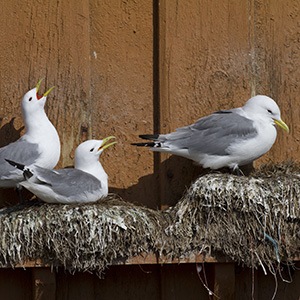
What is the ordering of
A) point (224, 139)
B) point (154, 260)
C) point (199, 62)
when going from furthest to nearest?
point (199, 62)
point (224, 139)
point (154, 260)

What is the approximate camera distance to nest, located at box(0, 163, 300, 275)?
3.59 metres

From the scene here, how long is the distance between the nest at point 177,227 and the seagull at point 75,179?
0.23 feet

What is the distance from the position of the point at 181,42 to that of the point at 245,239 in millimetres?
1302

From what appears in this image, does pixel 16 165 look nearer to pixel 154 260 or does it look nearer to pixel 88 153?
pixel 88 153

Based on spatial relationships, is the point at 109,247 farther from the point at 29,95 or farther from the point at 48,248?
the point at 29,95

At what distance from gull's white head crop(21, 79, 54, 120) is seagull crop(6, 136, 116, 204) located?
326 millimetres

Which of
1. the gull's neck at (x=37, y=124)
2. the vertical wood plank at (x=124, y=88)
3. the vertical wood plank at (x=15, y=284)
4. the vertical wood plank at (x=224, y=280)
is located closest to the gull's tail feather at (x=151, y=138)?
the vertical wood plank at (x=124, y=88)

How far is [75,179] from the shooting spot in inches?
150

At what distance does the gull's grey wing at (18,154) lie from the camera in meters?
3.81

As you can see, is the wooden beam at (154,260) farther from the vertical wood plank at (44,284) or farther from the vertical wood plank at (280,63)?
the vertical wood plank at (280,63)

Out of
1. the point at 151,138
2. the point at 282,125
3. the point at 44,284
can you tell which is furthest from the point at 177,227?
the point at 282,125

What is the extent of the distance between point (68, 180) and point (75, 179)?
46 millimetres

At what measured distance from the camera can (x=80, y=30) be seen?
4.23 m

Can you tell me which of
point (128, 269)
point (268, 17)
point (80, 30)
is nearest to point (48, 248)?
point (128, 269)
